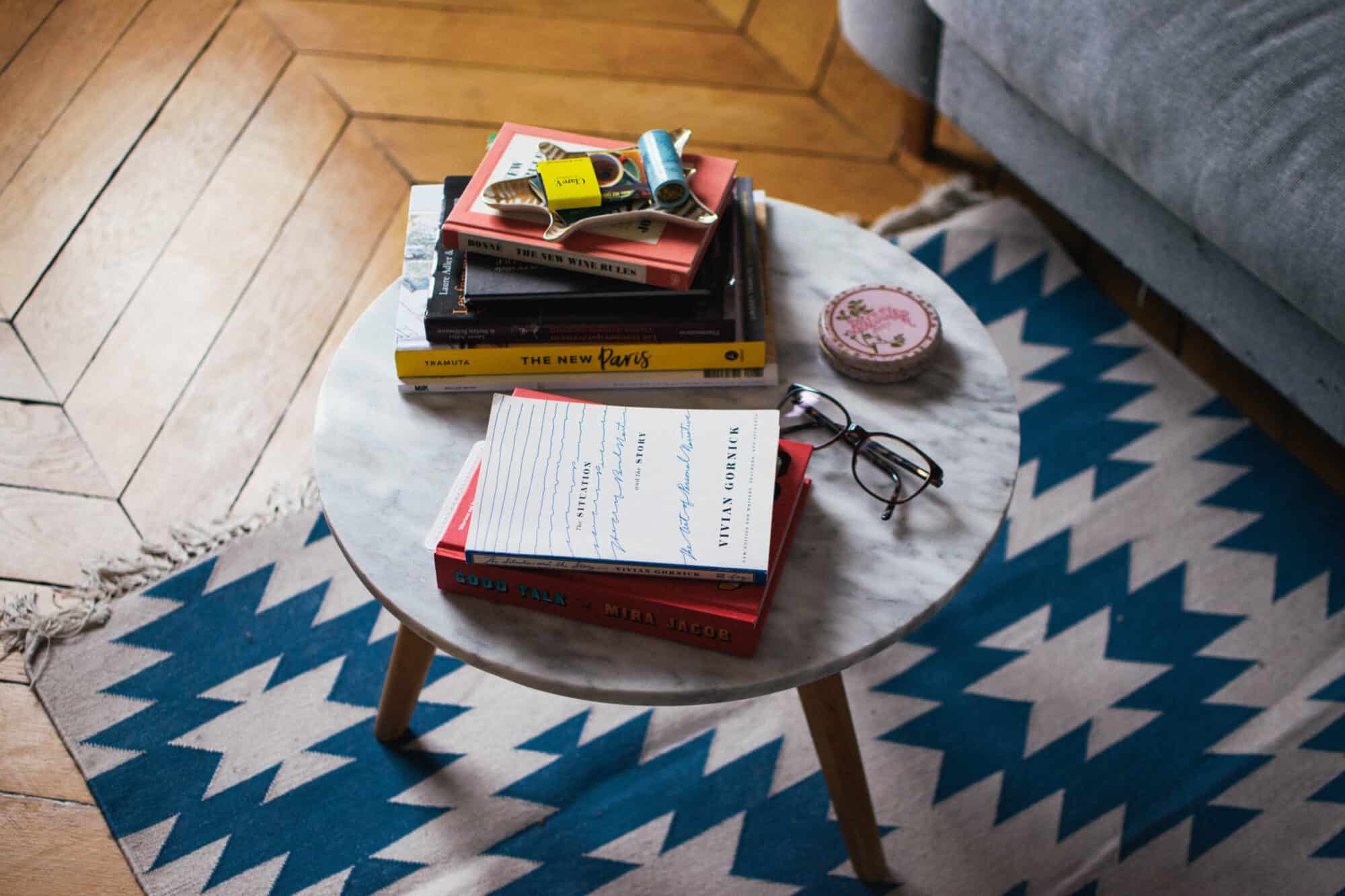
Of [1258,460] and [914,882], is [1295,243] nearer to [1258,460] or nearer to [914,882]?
[1258,460]

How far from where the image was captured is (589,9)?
5.22ft

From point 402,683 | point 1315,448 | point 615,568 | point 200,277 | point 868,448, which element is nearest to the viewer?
point 615,568

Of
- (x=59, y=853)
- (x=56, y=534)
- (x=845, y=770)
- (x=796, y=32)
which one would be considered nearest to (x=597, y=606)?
(x=845, y=770)

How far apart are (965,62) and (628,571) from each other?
0.87m

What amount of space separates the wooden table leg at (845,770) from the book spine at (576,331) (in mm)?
237

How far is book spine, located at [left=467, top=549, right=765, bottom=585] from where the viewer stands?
61 centimetres

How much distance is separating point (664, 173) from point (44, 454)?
74 centimetres

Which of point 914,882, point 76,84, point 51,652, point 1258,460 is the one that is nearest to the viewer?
point 914,882

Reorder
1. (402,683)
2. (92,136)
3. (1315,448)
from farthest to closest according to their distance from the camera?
1. (92,136)
2. (1315,448)
3. (402,683)

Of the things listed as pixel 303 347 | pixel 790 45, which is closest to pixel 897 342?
pixel 303 347

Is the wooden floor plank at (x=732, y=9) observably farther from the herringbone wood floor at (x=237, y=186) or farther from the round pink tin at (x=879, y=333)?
the round pink tin at (x=879, y=333)

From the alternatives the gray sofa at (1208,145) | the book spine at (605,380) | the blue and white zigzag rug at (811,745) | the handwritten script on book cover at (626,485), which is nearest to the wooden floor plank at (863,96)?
the gray sofa at (1208,145)

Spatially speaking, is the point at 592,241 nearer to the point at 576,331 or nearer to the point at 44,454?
the point at 576,331

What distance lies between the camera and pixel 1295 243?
3.00ft
